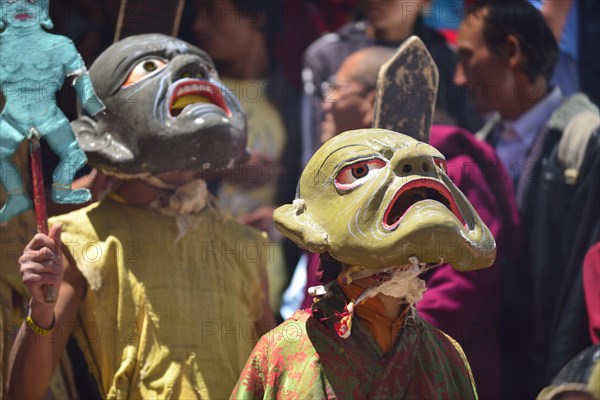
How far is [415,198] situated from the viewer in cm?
311

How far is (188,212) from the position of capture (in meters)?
3.96

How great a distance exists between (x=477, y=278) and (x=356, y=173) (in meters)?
1.29

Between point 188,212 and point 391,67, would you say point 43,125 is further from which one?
point 391,67

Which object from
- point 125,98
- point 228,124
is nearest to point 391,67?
point 228,124

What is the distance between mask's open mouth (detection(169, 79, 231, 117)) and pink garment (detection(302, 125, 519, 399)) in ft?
1.79

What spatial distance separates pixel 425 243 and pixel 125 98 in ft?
4.07

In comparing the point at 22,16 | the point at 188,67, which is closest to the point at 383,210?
the point at 188,67

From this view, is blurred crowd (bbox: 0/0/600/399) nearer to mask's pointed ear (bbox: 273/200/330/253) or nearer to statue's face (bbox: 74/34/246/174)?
statue's face (bbox: 74/34/246/174)

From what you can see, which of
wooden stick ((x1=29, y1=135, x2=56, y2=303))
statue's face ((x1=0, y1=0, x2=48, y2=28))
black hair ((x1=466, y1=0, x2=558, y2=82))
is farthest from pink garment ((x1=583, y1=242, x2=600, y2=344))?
statue's face ((x1=0, y1=0, x2=48, y2=28))

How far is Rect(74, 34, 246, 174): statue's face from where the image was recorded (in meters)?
3.78

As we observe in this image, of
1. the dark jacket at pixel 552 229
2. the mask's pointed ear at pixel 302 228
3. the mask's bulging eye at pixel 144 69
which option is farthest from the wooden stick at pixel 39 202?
the dark jacket at pixel 552 229

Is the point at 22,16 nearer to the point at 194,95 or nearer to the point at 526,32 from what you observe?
the point at 194,95

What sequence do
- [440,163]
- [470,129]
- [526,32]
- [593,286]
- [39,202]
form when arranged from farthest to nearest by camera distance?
[470,129] < [526,32] < [593,286] < [39,202] < [440,163]

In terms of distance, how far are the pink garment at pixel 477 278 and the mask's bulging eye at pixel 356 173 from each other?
0.86m
